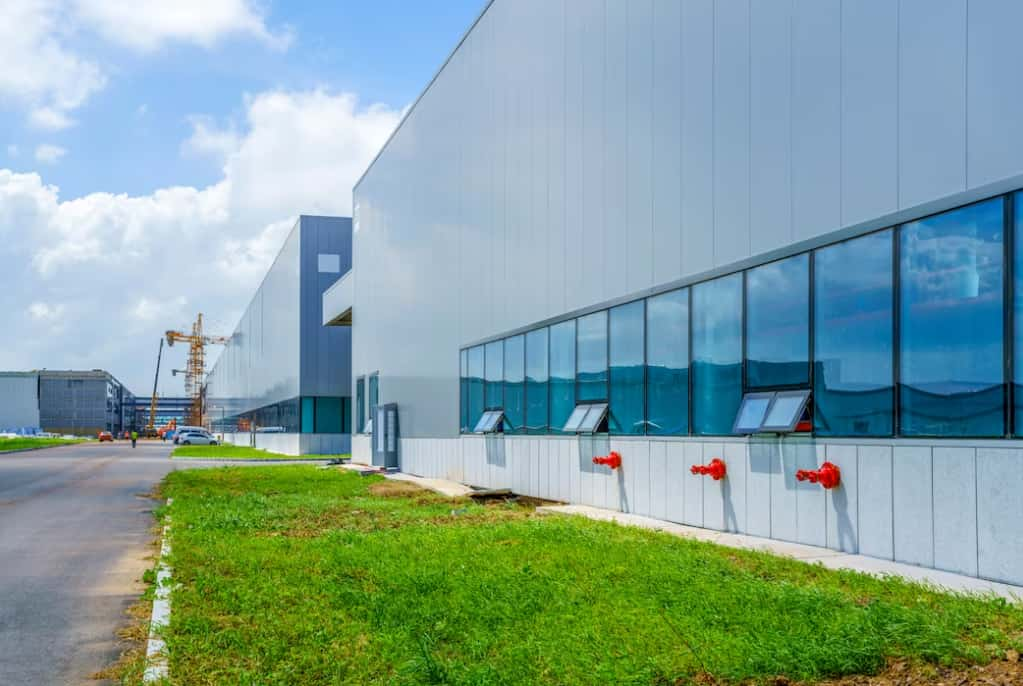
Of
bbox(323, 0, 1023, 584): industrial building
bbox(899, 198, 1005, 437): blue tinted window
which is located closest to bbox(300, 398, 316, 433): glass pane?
bbox(323, 0, 1023, 584): industrial building

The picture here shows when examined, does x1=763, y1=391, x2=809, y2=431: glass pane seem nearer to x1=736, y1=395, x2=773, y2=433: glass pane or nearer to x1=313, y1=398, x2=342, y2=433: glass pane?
x1=736, y1=395, x2=773, y2=433: glass pane

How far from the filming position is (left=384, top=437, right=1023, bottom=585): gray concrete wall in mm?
8680

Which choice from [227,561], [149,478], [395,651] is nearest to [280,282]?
[149,478]

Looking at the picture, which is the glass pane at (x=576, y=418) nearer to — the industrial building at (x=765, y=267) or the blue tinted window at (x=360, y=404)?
the industrial building at (x=765, y=267)

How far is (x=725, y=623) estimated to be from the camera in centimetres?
700

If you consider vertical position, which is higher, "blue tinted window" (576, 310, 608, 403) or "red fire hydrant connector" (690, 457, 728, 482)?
"blue tinted window" (576, 310, 608, 403)

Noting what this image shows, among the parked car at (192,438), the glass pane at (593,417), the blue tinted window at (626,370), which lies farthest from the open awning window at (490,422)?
the parked car at (192,438)

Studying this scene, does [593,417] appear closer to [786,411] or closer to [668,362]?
[668,362]

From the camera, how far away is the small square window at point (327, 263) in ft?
176

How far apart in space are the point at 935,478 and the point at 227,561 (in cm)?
755

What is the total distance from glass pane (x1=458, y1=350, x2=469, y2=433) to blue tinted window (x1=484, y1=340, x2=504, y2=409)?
5.63 feet

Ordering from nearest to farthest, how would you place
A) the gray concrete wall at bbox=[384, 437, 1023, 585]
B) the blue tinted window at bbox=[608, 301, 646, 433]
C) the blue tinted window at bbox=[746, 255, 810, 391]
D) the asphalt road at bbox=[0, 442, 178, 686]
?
1. the asphalt road at bbox=[0, 442, 178, 686]
2. the gray concrete wall at bbox=[384, 437, 1023, 585]
3. the blue tinted window at bbox=[746, 255, 810, 391]
4. the blue tinted window at bbox=[608, 301, 646, 433]

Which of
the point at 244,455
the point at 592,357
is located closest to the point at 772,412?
the point at 592,357

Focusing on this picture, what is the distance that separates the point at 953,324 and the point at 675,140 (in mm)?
5989
